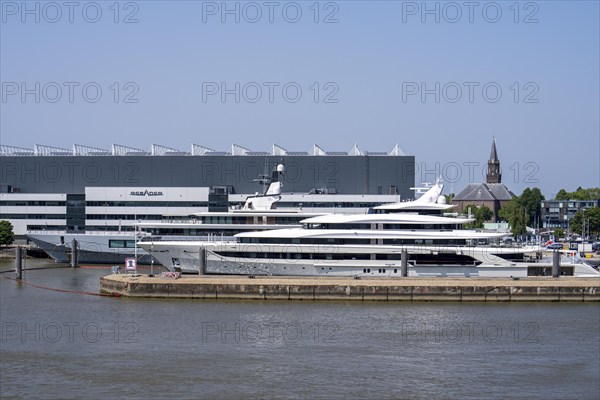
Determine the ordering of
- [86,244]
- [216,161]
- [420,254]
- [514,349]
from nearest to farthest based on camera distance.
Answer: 1. [514,349]
2. [420,254]
3. [86,244]
4. [216,161]

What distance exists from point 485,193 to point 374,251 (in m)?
103

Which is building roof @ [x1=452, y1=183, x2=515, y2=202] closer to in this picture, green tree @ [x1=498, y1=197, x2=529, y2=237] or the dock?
green tree @ [x1=498, y1=197, x2=529, y2=237]

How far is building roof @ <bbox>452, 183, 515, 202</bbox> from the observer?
504ft

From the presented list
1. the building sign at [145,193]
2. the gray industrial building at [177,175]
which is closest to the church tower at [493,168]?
the gray industrial building at [177,175]

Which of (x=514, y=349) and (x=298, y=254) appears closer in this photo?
(x=514, y=349)

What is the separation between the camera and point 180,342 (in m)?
35.5

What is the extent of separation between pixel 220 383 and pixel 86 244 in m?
45.9

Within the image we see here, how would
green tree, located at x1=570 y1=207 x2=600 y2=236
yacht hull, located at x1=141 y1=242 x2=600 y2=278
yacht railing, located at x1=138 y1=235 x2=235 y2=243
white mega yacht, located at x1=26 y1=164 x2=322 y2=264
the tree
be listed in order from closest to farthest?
yacht hull, located at x1=141 y1=242 x2=600 y2=278, yacht railing, located at x1=138 y1=235 x2=235 y2=243, white mega yacht, located at x1=26 y1=164 x2=322 y2=264, the tree, green tree, located at x1=570 y1=207 x2=600 y2=236

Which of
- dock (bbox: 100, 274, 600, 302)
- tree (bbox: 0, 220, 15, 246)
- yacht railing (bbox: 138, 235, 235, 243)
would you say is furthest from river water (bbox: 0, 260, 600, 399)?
tree (bbox: 0, 220, 15, 246)

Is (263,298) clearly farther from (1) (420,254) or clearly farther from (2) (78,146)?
(2) (78,146)

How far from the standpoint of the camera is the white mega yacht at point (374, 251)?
54275 mm

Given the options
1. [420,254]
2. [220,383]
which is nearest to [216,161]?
[420,254]

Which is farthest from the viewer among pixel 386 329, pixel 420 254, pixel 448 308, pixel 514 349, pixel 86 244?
pixel 86 244

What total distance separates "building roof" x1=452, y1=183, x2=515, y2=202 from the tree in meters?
89.5
